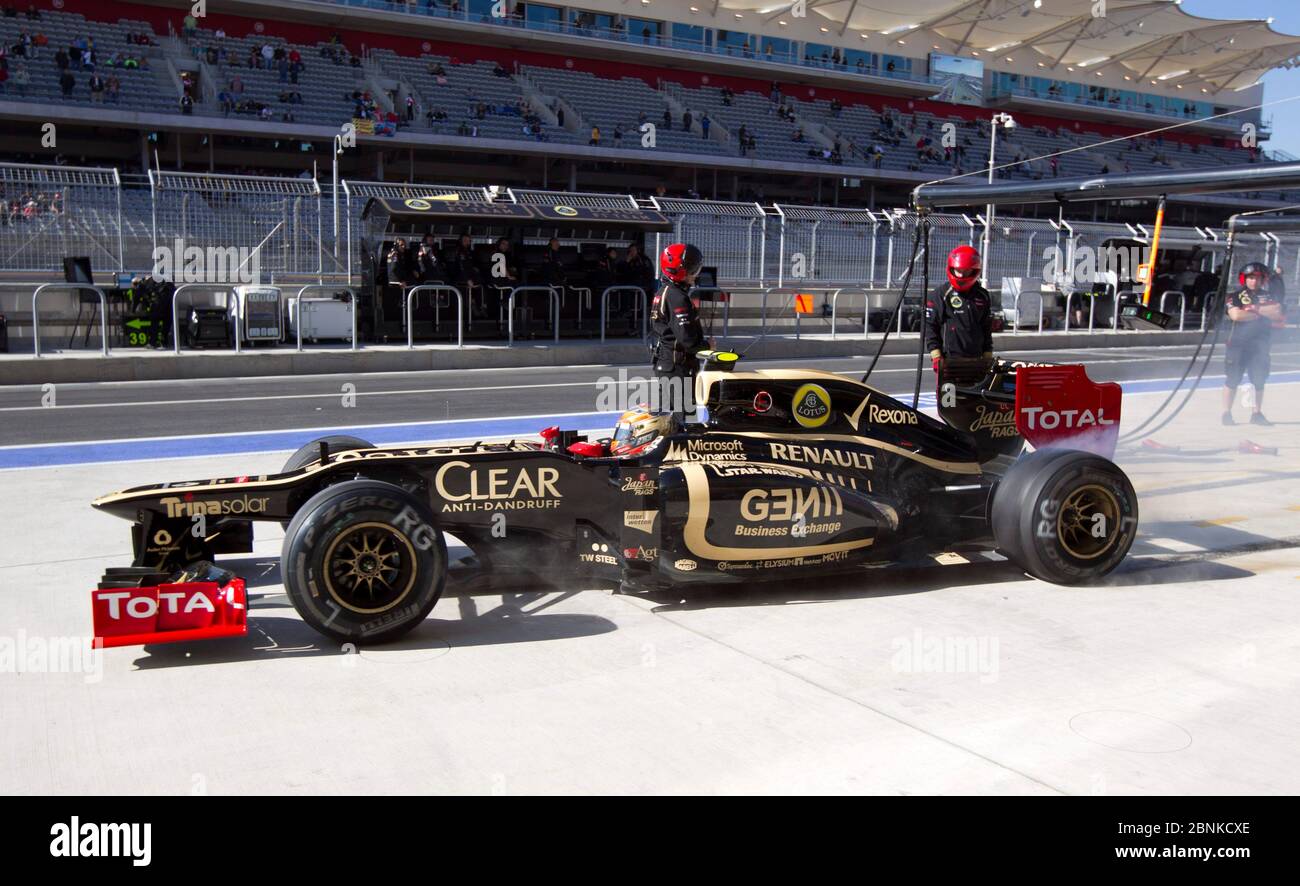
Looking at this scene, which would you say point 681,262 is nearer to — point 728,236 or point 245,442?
point 245,442

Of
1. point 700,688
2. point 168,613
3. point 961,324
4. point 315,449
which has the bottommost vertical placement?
point 700,688

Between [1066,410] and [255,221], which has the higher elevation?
[255,221]

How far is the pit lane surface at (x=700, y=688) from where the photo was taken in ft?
12.5

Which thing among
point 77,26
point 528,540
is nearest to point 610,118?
point 77,26

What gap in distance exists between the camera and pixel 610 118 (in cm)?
4762

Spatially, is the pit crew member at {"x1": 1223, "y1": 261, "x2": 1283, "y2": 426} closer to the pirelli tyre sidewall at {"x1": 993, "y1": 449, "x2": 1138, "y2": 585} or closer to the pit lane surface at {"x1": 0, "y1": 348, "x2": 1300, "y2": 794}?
the pit lane surface at {"x1": 0, "y1": 348, "x2": 1300, "y2": 794}

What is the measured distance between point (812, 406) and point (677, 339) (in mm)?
2074

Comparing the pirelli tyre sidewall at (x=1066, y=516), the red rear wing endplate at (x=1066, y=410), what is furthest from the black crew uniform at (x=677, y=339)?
the pirelli tyre sidewall at (x=1066, y=516)

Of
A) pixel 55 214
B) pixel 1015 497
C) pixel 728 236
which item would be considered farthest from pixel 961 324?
pixel 55 214

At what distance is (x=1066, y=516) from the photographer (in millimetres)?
6102

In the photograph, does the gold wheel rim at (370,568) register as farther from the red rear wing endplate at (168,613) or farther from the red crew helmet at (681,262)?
the red crew helmet at (681,262)

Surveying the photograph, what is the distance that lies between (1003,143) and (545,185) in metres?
27.1

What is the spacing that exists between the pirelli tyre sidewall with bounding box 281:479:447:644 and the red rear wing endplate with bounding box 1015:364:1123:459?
4197 mm

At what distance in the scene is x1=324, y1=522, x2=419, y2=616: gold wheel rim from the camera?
4.86 m
